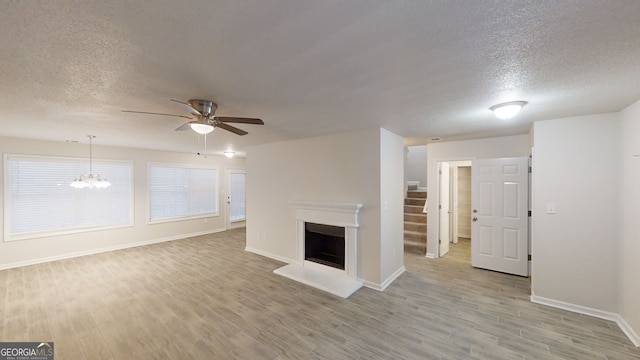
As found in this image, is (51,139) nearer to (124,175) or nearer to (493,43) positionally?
(124,175)

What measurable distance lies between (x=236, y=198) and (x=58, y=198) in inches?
167

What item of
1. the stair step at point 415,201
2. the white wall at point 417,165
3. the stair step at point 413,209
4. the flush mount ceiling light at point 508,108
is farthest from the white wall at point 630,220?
the white wall at point 417,165

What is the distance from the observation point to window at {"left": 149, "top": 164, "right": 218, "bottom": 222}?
6.48 meters

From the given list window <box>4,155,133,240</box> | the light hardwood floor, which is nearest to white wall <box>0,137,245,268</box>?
window <box>4,155,133,240</box>

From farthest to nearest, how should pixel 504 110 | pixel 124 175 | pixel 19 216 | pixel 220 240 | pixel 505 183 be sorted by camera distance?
pixel 220 240 → pixel 124 175 → pixel 19 216 → pixel 505 183 → pixel 504 110

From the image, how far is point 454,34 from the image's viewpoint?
1.38m

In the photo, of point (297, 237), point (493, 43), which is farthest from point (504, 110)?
point (297, 237)

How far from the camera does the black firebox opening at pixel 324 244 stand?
4.23m

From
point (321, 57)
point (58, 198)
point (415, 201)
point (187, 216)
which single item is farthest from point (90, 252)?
point (415, 201)

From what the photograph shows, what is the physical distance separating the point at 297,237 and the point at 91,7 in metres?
4.14

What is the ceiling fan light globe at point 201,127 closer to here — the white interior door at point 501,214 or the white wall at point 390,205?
the white wall at point 390,205

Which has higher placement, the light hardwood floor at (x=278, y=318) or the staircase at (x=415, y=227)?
the staircase at (x=415, y=227)

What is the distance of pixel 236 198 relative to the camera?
8414 mm

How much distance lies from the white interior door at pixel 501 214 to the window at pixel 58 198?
7.90 metres
